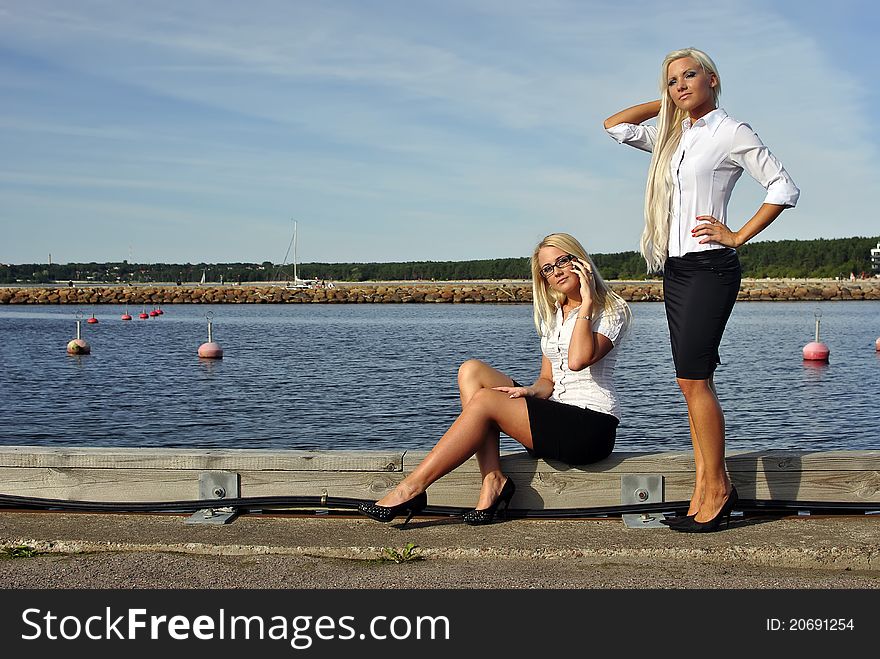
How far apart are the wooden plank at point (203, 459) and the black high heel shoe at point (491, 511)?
46 centimetres

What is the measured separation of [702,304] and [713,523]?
40.9 inches

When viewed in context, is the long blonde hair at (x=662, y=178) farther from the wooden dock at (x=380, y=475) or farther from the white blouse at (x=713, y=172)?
the wooden dock at (x=380, y=475)

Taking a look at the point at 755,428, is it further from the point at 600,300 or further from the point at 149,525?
the point at 149,525

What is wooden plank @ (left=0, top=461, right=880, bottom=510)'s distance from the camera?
200 inches

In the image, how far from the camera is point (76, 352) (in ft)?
113

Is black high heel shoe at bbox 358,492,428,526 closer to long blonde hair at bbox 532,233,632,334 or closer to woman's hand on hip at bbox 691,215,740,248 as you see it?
long blonde hair at bbox 532,233,632,334

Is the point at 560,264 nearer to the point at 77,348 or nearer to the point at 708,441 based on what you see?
the point at 708,441

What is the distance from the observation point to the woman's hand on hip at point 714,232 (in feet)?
14.6

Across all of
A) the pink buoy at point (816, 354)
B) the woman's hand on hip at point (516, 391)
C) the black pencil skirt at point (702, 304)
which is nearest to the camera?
the black pencil skirt at point (702, 304)

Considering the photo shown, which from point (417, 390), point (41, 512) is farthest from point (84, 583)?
point (417, 390)

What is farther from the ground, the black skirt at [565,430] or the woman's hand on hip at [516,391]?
the woman's hand on hip at [516,391]

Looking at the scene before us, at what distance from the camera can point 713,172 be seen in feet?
14.8

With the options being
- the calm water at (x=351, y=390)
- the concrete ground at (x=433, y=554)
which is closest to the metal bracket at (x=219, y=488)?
the concrete ground at (x=433, y=554)

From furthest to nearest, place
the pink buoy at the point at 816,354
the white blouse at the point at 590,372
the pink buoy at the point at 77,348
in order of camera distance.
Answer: the pink buoy at the point at 77,348
the pink buoy at the point at 816,354
the white blouse at the point at 590,372
